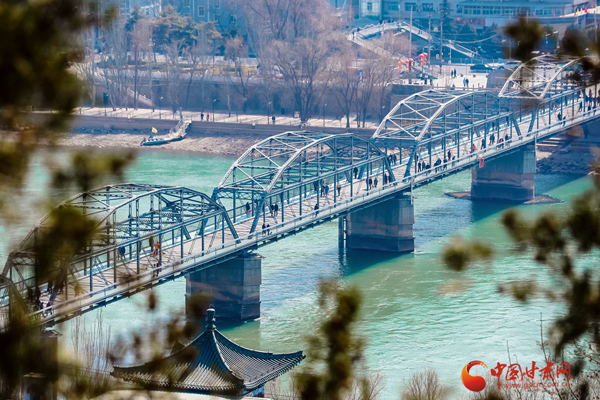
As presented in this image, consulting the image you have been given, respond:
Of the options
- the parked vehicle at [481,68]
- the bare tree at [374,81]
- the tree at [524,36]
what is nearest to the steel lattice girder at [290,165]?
the bare tree at [374,81]

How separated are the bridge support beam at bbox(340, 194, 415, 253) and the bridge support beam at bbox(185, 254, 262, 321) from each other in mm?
10024

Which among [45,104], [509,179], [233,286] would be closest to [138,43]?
[509,179]

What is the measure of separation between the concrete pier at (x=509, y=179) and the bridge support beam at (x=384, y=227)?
1209 centimetres

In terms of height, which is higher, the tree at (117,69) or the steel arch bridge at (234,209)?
the tree at (117,69)

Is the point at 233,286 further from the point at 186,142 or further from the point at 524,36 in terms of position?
the point at 186,142

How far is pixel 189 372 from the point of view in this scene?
18438mm

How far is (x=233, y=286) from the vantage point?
107 feet

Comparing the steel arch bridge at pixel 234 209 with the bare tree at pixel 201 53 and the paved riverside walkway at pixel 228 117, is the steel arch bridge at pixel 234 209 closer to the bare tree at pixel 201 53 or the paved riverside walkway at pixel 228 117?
the paved riverside walkway at pixel 228 117

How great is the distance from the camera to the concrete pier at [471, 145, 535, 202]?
2116 inches

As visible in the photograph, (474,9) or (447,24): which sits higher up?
(474,9)

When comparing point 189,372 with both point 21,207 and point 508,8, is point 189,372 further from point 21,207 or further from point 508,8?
point 508,8

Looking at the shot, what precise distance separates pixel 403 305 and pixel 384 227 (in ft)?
28.1

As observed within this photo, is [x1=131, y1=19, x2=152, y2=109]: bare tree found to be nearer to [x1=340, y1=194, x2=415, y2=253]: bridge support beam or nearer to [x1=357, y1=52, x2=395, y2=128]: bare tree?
[x1=357, y1=52, x2=395, y2=128]: bare tree

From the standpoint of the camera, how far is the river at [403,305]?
2861cm
